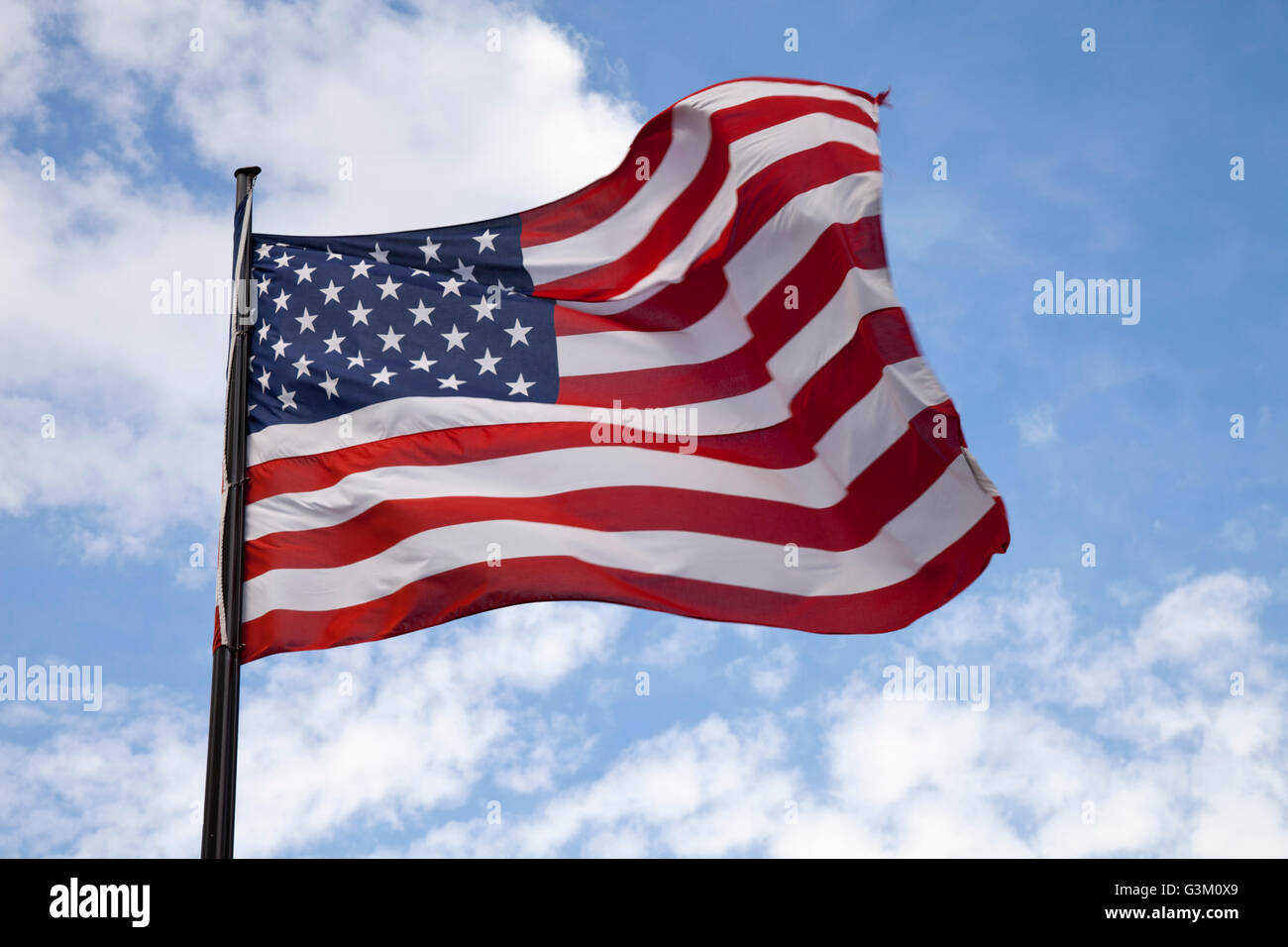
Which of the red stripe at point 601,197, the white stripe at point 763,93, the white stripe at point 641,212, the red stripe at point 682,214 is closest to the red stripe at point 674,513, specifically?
the red stripe at point 682,214

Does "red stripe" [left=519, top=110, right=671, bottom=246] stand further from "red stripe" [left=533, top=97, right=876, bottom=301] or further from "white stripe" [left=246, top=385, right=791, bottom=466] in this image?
"white stripe" [left=246, top=385, right=791, bottom=466]

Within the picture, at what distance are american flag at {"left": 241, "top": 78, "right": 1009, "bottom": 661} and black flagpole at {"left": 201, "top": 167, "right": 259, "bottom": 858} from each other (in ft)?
0.74

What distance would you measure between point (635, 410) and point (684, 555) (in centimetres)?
111

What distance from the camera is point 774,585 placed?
368 inches

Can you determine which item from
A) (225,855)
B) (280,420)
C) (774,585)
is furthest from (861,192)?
(225,855)

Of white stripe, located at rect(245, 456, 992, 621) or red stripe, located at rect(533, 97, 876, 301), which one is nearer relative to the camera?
white stripe, located at rect(245, 456, 992, 621)

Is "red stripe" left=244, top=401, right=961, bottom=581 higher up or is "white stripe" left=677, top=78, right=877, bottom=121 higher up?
"white stripe" left=677, top=78, right=877, bottom=121

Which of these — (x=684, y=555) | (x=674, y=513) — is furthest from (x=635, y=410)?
(x=684, y=555)

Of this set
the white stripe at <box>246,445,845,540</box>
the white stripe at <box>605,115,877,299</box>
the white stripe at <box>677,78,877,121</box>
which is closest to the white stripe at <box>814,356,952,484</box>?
the white stripe at <box>246,445,845,540</box>

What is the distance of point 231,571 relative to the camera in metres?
8.24

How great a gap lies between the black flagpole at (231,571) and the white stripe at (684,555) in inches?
13.2

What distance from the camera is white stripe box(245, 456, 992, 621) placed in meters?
8.67

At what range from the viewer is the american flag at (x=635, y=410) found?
8836 millimetres

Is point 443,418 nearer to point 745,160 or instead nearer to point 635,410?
point 635,410
